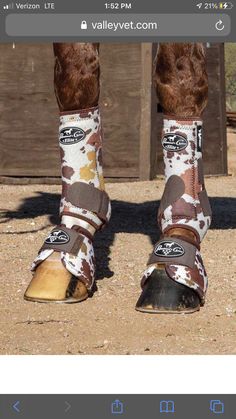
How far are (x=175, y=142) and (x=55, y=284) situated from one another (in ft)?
1.93

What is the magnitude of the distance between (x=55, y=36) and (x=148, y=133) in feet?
12.5

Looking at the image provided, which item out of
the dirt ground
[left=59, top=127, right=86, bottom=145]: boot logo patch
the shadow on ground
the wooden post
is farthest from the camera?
the wooden post

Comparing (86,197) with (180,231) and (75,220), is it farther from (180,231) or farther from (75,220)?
(180,231)

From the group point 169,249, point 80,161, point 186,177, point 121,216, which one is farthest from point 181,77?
point 121,216

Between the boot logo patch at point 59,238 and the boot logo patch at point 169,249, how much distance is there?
288 millimetres

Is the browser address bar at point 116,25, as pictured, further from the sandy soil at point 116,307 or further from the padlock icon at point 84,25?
the sandy soil at point 116,307

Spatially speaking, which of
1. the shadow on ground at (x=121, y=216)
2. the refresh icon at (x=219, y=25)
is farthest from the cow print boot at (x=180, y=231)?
the shadow on ground at (x=121, y=216)

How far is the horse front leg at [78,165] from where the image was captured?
2.78 m

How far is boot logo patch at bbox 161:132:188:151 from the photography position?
280cm

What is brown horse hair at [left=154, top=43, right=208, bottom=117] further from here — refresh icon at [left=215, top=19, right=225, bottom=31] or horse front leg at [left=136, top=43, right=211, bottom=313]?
refresh icon at [left=215, top=19, right=225, bottom=31]

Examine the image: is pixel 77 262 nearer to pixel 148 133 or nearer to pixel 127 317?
pixel 127 317

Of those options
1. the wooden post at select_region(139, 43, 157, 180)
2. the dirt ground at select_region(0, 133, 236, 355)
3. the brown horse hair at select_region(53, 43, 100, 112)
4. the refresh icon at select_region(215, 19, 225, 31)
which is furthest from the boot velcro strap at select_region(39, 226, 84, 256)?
the wooden post at select_region(139, 43, 157, 180)
